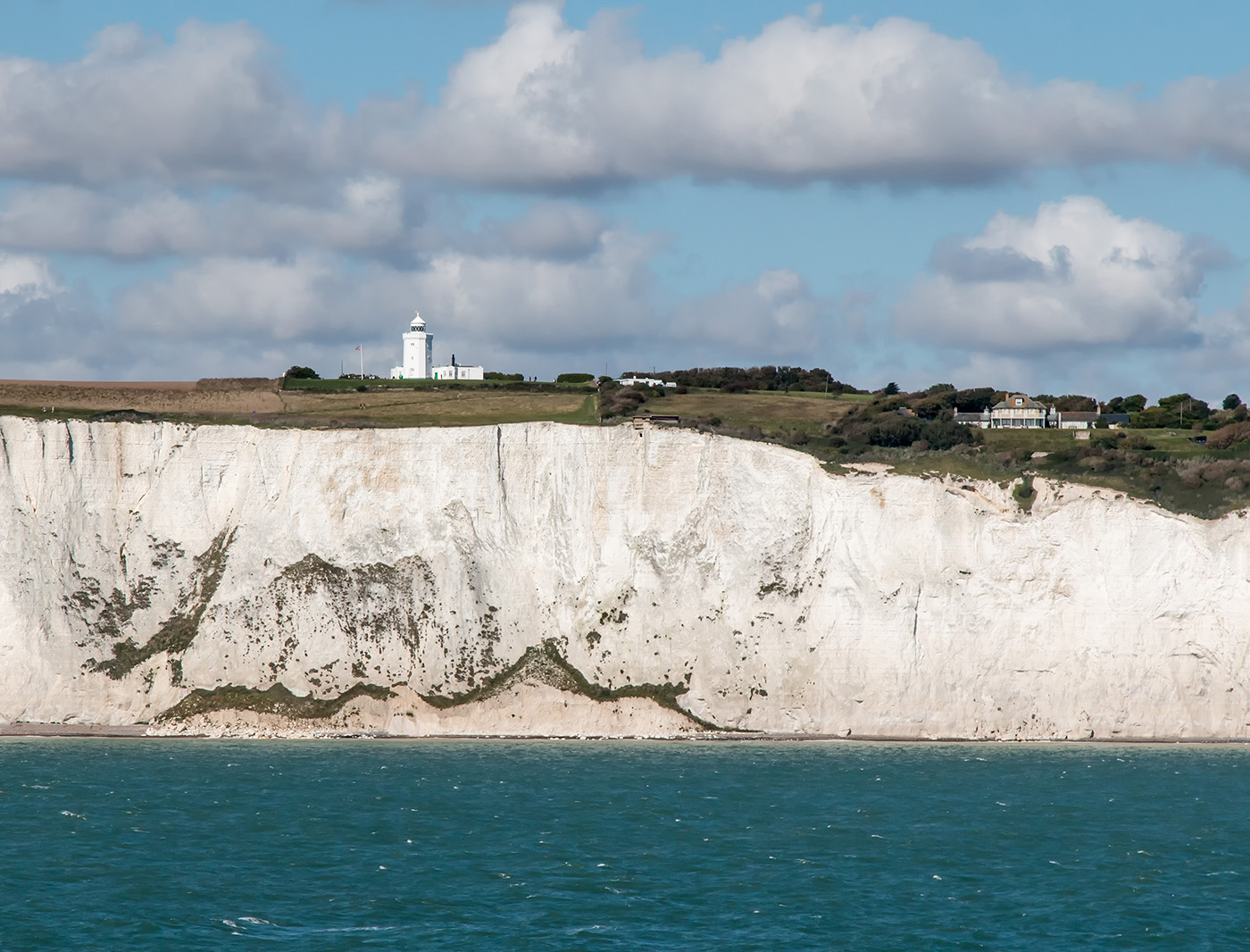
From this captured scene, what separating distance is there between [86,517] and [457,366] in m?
38.0

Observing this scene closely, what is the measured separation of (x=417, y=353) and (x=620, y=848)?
213 feet

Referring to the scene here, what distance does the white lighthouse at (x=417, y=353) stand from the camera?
101m

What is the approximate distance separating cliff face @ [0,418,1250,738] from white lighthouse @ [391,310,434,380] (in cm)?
3139

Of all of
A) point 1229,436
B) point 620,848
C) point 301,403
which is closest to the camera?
point 620,848

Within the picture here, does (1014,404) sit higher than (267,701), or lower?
higher

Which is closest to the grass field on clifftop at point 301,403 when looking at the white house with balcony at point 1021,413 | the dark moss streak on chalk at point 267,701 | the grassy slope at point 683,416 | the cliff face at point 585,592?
the grassy slope at point 683,416

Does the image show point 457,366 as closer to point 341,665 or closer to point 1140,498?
point 341,665

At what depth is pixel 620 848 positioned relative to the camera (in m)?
40.7

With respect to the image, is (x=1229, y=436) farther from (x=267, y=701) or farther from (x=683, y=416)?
(x=267, y=701)

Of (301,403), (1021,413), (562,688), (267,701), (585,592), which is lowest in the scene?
(267,701)

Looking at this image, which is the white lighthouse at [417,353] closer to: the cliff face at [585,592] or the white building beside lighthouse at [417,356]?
the white building beside lighthouse at [417,356]

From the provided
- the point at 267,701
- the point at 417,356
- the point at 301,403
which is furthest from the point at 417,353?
the point at 267,701

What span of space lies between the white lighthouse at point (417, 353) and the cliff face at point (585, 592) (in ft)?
103

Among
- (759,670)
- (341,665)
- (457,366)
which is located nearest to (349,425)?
(341,665)
